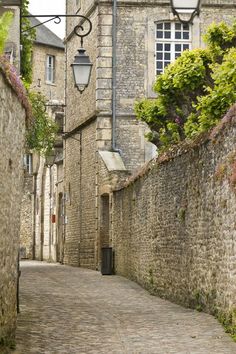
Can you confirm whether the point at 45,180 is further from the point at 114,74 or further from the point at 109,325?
the point at 109,325

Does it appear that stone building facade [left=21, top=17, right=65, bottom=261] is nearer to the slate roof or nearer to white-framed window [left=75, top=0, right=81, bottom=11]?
the slate roof

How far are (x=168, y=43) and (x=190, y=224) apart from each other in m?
13.8

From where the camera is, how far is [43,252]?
123ft

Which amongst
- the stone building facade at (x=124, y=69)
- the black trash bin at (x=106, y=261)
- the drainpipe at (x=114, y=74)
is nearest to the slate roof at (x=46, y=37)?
the stone building facade at (x=124, y=69)

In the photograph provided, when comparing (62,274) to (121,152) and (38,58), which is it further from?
(38,58)

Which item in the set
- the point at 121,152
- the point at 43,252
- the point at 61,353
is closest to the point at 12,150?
the point at 61,353

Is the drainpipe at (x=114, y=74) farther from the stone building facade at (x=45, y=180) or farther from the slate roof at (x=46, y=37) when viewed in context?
the slate roof at (x=46, y=37)

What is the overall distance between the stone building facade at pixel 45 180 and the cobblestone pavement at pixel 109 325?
579 inches

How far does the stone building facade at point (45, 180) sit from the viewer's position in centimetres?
3484

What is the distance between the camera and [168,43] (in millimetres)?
27188

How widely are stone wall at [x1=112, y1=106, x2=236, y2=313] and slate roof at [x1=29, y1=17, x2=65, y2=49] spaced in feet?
95.1

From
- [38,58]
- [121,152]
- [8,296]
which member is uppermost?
[38,58]

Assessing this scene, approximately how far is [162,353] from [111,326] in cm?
254

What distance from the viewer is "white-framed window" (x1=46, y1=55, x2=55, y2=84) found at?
4891 centimetres
